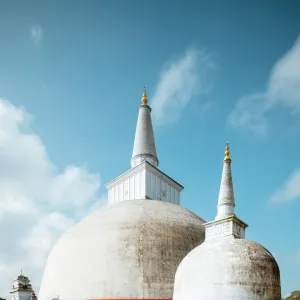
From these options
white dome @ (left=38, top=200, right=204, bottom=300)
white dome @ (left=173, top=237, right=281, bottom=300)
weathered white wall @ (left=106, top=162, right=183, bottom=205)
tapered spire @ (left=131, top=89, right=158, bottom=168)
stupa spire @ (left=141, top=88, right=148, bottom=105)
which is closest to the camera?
white dome @ (left=173, top=237, right=281, bottom=300)

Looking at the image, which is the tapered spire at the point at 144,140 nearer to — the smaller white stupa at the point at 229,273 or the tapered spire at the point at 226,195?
the tapered spire at the point at 226,195

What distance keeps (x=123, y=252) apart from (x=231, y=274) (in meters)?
5.87

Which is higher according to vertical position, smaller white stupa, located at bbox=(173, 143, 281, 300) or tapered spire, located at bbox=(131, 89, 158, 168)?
tapered spire, located at bbox=(131, 89, 158, 168)

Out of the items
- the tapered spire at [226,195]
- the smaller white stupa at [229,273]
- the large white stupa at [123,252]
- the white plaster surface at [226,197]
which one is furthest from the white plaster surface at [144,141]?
the smaller white stupa at [229,273]

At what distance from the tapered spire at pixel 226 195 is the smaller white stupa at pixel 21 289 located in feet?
47.9

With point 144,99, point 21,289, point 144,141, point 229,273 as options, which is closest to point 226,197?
point 229,273

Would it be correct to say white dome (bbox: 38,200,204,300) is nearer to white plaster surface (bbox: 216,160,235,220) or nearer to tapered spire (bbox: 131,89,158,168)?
white plaster surface (bbox: 216,160,235,220)

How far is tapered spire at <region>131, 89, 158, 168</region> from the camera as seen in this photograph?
1006 inches

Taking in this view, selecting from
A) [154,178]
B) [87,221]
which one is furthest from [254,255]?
[154,178]

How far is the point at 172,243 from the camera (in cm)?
1798

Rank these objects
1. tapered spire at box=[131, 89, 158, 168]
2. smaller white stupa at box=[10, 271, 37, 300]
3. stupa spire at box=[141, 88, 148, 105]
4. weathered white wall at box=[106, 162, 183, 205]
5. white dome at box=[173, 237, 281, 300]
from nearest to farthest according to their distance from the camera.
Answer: white dome at box=[173, 237, 281, 300]
weathered white wall at box=[106, 162, 183, 205]
smaller white stupa at box=[10, 271, 37, 300]
tapered spire at box=[131, 89, 158, 168]
stupa spire at box=[141, 88, 148, 105]

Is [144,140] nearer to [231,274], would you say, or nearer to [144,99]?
[144,99]

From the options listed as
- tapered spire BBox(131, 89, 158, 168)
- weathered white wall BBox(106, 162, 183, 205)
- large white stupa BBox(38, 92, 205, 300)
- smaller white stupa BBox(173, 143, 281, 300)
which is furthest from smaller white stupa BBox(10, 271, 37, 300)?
smaller white stupa BBox(173, 143, 281, 300)

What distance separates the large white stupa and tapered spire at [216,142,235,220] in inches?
110
